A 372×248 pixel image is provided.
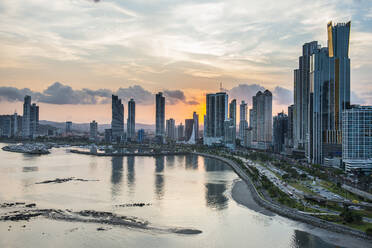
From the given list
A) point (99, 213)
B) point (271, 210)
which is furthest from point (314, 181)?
point (99, 213)

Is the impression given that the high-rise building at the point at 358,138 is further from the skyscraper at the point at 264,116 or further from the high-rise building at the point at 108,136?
the high-rise building at the point at 108,136

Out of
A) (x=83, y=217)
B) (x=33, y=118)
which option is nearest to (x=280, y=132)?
(x=83, y=217)

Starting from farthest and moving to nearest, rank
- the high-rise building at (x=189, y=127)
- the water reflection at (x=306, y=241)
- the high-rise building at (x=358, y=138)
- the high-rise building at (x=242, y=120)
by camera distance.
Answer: the high-rise building at (x=189, y=127)
the high-rise building at (x=242, y=120)
the high-rise building at (x=358, y=138)
the water reflection at (x=306, y=241)

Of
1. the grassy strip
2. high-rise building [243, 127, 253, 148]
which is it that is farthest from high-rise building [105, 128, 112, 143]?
the grassy strip

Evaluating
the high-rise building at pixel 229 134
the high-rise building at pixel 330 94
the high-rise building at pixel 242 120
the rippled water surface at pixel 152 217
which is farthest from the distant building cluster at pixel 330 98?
the high-rise building at pixel 242 120

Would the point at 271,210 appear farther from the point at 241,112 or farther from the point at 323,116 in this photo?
the point at 241,112

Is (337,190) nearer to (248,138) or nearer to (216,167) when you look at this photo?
(216,167)
